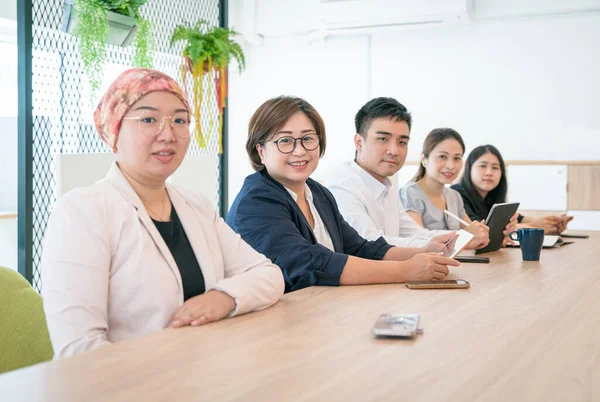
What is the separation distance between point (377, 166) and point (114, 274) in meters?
1.73

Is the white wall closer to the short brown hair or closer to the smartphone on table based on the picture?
the short brown hair

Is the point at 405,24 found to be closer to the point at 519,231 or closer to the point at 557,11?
the point at 557,11

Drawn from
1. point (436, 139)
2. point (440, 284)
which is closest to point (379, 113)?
point (436, 139)

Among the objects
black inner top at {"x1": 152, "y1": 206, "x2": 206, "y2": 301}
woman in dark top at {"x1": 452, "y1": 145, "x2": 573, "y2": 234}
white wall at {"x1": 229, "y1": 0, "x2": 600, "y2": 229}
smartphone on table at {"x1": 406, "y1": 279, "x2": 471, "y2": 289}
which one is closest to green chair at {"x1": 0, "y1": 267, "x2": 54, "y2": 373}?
black inner top at {"x1": 152, "y1": 206, "x2": 206, "y2": 301}

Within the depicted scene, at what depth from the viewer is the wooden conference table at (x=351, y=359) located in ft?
3.15

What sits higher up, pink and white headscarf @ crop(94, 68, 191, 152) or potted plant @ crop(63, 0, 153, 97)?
potted plant @ crop(63, 0, 153, 97)

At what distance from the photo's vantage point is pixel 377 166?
3018 millimetres

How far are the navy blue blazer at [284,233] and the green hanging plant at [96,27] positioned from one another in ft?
6.34

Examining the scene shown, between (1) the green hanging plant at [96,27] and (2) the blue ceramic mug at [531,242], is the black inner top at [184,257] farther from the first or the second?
(1) the green hanging plant at [96,27]

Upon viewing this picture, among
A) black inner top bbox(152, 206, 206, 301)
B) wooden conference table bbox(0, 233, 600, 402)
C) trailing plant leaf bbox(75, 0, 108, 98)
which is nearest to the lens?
wooden conference table bbox(0, 233, 600, 402)

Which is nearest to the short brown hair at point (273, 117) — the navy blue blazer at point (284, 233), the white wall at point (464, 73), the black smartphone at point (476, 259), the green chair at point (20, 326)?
the navy blue blazer at point (284, 233)

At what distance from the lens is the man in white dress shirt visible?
2.91 m

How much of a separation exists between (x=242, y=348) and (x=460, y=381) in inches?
15.2

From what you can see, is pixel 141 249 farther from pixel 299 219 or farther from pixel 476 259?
pixel 476 259
